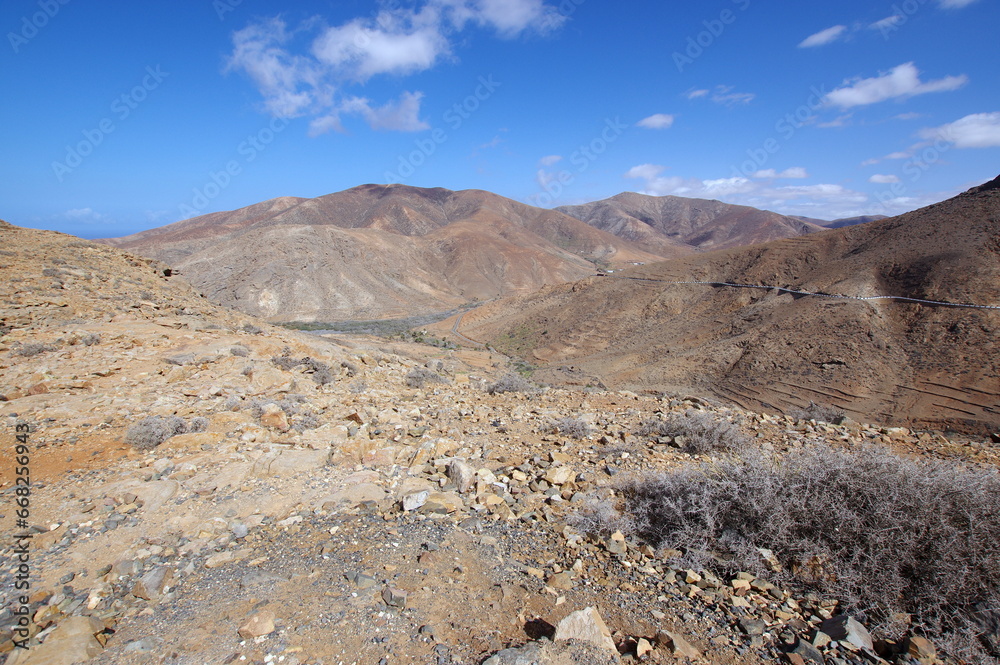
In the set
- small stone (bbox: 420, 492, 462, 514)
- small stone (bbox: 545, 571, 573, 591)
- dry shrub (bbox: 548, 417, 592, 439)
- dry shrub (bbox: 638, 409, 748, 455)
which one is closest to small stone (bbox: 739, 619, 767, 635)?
small stone (bbox: 545, 571, 573, 591)

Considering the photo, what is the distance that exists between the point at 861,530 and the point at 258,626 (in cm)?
433

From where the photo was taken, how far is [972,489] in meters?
3.30

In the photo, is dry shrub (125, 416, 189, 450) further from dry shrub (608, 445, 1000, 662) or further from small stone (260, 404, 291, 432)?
dry shrub (608, 445, 1000, 662)

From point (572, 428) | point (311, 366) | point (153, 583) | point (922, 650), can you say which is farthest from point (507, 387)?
point (922, 650)

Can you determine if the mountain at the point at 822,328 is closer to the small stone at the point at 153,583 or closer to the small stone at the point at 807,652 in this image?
the small stone at the point at 807,652

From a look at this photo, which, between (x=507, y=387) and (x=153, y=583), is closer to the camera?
(x=153, y=583)

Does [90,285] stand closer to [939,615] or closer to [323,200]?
[939,615]

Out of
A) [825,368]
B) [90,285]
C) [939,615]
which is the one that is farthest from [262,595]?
[825,368]

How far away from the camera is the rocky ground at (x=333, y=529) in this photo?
112 inches

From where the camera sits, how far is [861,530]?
3.41m

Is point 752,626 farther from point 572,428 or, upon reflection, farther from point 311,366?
point 311,366

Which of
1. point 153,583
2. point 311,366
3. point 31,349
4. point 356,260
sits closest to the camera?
point 153,583

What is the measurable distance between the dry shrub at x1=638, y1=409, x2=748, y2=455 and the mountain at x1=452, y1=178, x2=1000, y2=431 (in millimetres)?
13390

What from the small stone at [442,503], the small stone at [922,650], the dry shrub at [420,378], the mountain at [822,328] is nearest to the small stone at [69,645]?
the small stone at [442,503]
